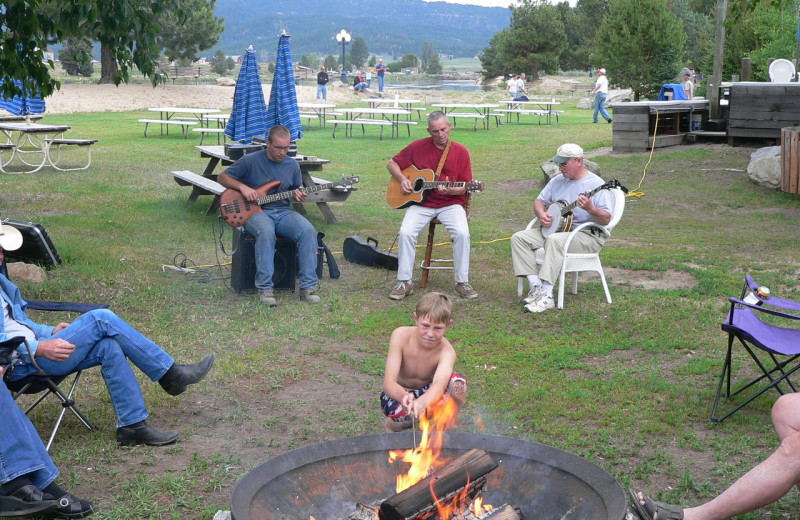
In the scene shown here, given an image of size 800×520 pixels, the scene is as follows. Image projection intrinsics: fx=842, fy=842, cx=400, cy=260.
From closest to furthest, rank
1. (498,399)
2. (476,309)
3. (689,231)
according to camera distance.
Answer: (498,399)
(476,309)
(689,231)

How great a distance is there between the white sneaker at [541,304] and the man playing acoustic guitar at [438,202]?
0.64 metres

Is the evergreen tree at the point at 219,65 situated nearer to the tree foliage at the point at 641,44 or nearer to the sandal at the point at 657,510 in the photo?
the tree foliage at the point at 641,44

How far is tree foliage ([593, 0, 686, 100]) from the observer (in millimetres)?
33438

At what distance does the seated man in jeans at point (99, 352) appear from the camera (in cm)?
406

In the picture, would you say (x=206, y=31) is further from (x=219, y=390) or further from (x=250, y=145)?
(x=219, y=390)

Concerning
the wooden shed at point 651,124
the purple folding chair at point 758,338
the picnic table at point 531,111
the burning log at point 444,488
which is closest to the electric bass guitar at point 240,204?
the purple folding chair at point 758,338

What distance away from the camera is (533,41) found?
55.3 meters

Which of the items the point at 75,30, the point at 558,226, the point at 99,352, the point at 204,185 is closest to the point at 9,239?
the point at 99,352

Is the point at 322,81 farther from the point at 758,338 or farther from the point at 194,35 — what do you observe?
the point at 758,338

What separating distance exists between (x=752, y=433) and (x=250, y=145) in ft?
24.3

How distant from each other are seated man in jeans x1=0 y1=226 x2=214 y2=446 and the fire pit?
1348 mm

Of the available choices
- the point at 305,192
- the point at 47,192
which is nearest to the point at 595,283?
the point at 305,192

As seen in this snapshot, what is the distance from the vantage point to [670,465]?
4098 mm

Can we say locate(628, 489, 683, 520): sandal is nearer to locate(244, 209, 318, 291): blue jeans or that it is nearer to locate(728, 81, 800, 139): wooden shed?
locate(244, 209, 318, 291): blue jeans
